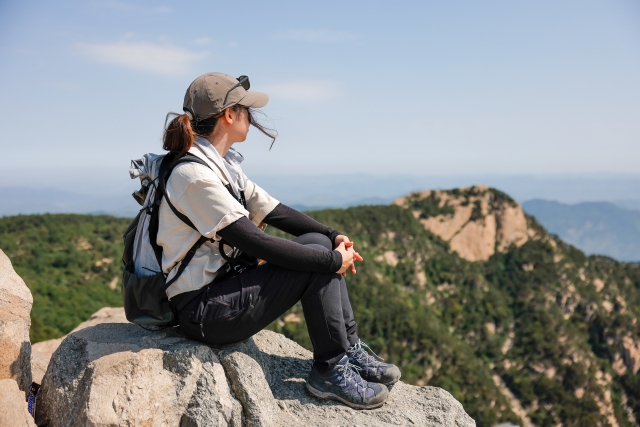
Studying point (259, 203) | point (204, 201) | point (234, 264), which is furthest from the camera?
point (259, 203)

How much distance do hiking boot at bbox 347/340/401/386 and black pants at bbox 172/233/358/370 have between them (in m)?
0.20

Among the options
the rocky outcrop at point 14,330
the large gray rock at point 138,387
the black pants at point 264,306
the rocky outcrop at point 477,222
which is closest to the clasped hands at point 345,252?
the black pants at point 264,306

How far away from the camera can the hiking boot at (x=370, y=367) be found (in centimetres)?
A: 415

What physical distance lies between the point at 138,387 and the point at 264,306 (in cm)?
102

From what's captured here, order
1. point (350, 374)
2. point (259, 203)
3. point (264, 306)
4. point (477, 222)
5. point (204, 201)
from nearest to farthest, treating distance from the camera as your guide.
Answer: point (204, 201)
point (264, 306)
point (350, 374)
point (259, 203)
point (477, 222)

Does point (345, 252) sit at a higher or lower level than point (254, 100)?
lower

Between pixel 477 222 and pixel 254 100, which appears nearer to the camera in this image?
pixel 254 100

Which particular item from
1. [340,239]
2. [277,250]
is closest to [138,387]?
[277,250]

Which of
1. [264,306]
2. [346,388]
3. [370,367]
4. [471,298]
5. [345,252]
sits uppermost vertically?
[345,252]

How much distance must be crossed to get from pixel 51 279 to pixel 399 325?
14.4 m

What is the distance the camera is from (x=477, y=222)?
112 ft

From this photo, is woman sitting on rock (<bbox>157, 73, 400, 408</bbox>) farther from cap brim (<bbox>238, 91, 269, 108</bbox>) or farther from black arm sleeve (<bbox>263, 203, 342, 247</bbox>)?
black arm sleeve (<bbox>263, 203, 342, 247</bbox>)

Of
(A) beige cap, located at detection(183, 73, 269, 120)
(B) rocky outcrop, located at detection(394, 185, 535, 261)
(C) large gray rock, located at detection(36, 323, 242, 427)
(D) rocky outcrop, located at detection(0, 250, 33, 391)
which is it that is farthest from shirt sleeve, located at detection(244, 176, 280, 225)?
(B) rocky outcrop, located at detection(394, 185, 535, 261)

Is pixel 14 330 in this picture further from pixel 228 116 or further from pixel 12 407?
pixel 228 116
